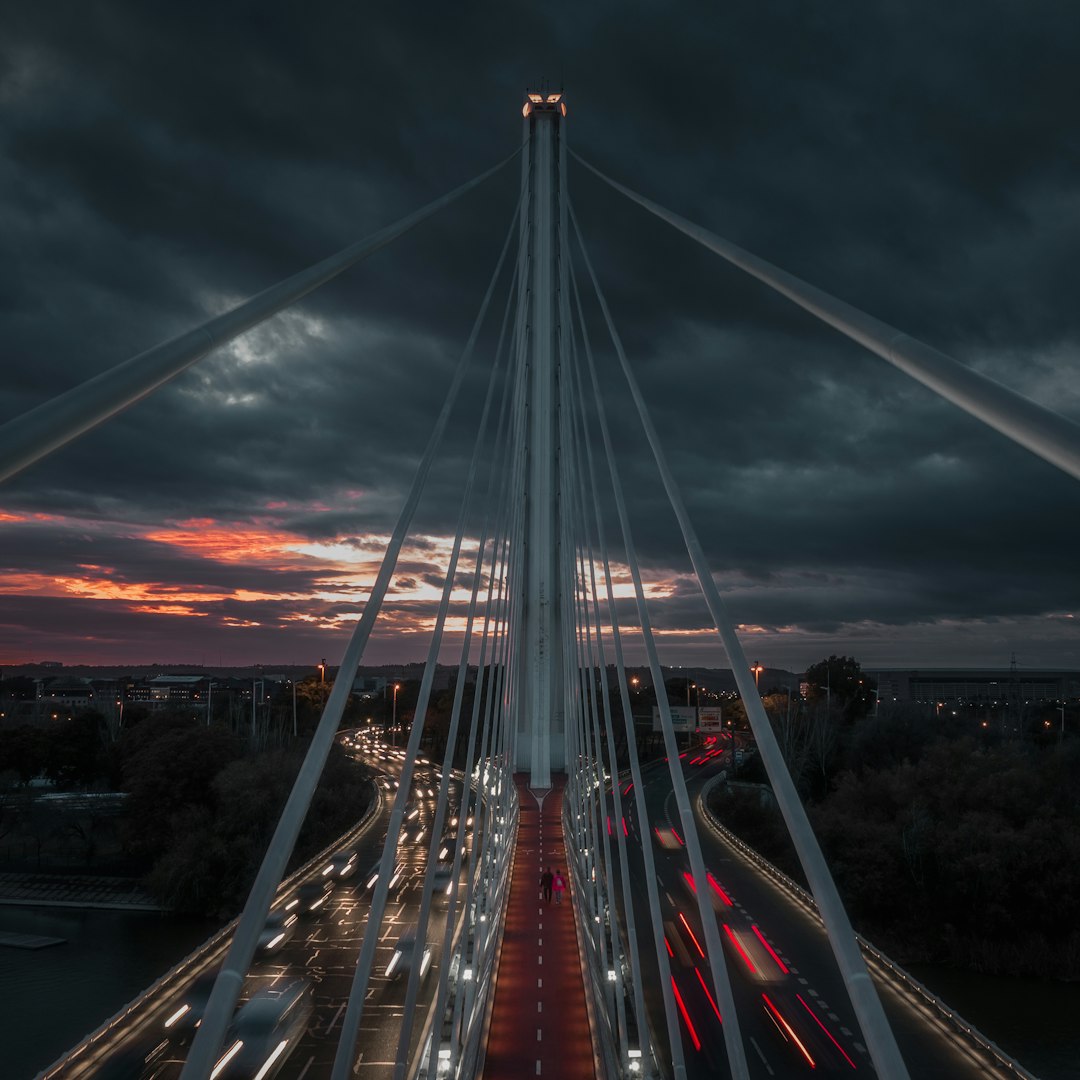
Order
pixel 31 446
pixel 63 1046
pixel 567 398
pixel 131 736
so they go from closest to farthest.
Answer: pixel 31 446 < pixel 567 398 < pixel 63 1046 < pixel 131 736

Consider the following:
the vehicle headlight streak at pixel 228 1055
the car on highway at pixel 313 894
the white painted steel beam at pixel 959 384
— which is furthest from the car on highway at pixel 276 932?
the white painted steel beam at pixel 959 384

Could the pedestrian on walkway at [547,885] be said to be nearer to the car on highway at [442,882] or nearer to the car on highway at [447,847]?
the car on highway at [442,882]

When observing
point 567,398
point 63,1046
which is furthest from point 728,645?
point 63,1046

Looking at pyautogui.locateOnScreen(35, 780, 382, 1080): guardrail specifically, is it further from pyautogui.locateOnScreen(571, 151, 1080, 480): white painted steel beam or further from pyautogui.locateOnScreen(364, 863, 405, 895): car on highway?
pyautogui.locateOnScreen(571, 151, 1080, 480): white painted steel beam

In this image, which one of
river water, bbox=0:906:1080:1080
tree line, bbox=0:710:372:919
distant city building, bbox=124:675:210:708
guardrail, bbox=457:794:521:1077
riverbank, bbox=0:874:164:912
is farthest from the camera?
distant city building, bbox=124:675:210:708

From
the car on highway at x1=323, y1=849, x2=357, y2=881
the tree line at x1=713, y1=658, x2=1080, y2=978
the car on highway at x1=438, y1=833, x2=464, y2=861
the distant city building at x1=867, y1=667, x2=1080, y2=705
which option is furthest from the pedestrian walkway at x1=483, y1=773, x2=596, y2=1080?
the distant city building at x1=867, y1=667, x2=1080, y2=705

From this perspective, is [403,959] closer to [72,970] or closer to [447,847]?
[72,970]

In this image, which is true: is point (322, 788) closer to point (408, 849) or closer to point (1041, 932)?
point (408, 849)
